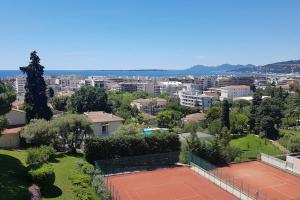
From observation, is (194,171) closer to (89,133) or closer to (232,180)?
(232,180)

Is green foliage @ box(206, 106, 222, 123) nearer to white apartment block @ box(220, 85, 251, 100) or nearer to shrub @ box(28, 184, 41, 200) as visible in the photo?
shrub @ box(28, 184, 41, 200)

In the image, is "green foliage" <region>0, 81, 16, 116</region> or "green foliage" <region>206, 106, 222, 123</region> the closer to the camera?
"green foliage" <region>0, 81, 16, 116</region>

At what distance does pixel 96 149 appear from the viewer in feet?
122

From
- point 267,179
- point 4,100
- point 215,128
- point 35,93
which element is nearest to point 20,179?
point 4,100

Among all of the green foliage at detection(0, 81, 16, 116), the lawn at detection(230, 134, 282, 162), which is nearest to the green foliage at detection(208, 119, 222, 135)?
the lawn at detection(230, 134, 282, 162)

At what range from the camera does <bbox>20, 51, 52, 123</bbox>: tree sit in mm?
45469

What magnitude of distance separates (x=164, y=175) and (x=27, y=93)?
872 inches

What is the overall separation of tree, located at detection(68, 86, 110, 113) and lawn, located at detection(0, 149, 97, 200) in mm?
41346

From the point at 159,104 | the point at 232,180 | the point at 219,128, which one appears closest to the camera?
the point at 232,180

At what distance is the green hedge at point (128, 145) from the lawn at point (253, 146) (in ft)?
37.5

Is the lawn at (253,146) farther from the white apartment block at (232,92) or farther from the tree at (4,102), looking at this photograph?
the white apartment block at (232,92)

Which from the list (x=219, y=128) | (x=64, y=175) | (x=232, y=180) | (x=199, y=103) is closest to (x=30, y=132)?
(x=64, y=175)

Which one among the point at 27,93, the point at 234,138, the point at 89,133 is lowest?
the point at 234,138

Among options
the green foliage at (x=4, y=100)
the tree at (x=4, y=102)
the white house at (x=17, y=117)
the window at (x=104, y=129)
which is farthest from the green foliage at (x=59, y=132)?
the window at (x=104, y=129)
